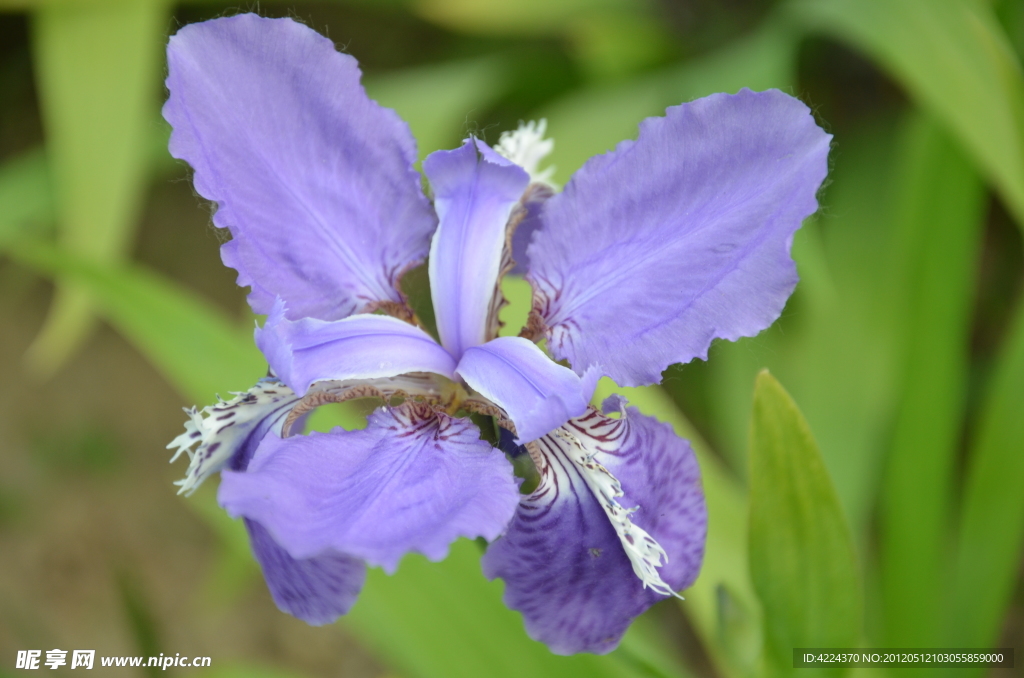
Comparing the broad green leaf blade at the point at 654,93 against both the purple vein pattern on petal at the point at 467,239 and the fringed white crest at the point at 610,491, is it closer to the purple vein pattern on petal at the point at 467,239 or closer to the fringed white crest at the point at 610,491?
the purple vein pattern on petal at the point at 467,239

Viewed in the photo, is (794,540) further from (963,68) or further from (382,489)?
(963,68)

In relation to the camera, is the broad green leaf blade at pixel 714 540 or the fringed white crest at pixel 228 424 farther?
the broad green leaf blade at pixel 714 540

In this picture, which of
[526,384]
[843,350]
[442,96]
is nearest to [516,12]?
[442,96]

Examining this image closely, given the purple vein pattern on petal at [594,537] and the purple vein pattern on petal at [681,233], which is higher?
the purple vein pattern on petal at [681,233]

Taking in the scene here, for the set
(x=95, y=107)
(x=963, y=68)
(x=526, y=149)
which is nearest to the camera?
(x=526, y=149)

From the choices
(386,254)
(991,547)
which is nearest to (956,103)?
(991,547)

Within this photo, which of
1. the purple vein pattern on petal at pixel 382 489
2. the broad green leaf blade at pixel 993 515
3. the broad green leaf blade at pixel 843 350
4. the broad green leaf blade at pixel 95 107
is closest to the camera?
the purple vein pattern on petal at pixel 382 489

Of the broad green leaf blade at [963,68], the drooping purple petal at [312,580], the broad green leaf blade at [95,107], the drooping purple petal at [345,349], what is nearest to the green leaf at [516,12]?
the broad green leaf blade at [95,107]
